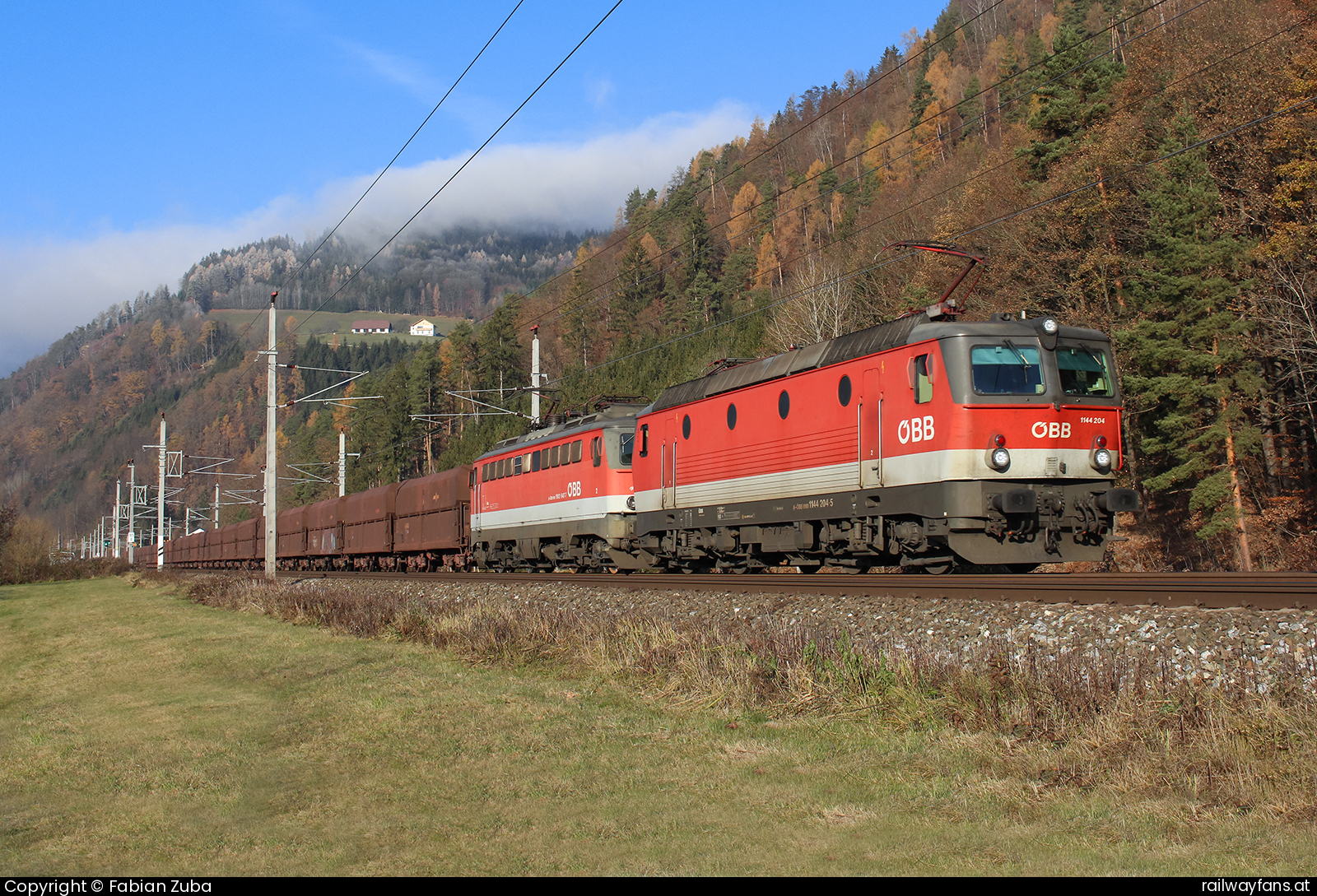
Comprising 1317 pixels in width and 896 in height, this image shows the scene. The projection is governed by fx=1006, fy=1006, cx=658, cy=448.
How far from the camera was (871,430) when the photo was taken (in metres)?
16.5

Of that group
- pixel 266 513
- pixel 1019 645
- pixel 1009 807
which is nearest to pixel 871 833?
pixel 1009 807

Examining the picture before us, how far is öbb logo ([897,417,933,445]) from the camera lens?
15.2m

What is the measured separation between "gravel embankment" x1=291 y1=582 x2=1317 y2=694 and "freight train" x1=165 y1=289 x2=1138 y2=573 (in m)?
2.84

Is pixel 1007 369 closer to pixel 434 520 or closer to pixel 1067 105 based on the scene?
pixel 434 520

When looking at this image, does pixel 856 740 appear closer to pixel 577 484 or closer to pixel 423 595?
pixel 423 595

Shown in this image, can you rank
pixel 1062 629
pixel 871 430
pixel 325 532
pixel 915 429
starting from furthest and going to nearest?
pixel 325 532
pixel 871 430
pixel 915 429
pixel 1062 629

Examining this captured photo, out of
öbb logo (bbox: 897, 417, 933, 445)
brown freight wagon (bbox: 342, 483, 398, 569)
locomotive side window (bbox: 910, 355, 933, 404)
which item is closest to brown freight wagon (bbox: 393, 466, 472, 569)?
brown freight wagon (bbox: 342, 483, 398, 569)

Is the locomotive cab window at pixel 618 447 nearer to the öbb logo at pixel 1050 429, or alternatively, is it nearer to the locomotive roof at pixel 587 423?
the locomotive roof at pixel 587 423

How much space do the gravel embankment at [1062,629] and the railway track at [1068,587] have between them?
0.73 metres

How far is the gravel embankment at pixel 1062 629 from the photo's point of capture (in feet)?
26.6

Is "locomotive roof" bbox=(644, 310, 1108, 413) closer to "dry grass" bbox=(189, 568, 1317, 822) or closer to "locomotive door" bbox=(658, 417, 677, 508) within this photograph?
"locomotive door" bbox=(658, 417, 677, 508)

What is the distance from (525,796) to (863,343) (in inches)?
459

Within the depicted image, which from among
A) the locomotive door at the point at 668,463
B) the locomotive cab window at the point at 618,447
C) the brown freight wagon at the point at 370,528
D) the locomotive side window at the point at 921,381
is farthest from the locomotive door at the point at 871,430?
the brown freight wagon at the point at 370,528

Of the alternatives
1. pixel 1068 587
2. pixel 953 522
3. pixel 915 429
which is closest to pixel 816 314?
pixel 915 429
